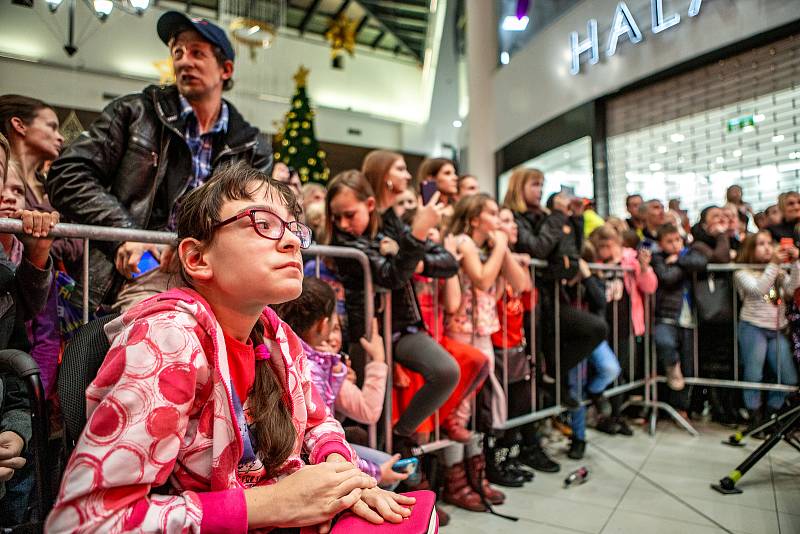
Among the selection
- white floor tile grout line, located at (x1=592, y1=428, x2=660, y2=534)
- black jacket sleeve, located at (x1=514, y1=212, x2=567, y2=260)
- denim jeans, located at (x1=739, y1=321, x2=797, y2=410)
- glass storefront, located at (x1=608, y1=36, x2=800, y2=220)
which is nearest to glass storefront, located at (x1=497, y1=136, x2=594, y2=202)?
glass storefront, located at (x1=608, y1=36, x2=800, y2=220)

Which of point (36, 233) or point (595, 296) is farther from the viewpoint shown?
point (595, 296)

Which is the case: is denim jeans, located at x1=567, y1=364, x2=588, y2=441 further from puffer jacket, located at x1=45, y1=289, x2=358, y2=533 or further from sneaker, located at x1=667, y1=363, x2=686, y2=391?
puffer jacket, located at x1=45, y1=289, x2=358, y2=533

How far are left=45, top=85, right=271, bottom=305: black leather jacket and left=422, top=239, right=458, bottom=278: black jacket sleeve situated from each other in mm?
1122

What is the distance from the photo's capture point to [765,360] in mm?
4621

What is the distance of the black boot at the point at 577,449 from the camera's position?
12.4 ft

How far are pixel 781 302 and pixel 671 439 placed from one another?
148 centimetres

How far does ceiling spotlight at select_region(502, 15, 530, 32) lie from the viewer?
9.84 metres

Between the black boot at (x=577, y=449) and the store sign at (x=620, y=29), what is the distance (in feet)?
17.8

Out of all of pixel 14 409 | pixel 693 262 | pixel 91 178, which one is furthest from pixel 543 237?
pixel 14 409

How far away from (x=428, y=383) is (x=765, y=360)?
142 inches

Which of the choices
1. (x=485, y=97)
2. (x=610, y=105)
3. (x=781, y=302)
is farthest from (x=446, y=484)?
(x=485, y=97)

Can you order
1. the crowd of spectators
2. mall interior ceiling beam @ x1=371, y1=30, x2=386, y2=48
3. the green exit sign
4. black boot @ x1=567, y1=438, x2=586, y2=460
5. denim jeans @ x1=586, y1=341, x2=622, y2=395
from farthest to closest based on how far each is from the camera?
mall interior ceiling beam @ x1=371, y1=30, x2=386, y2=48 → the green exit sign → denim jeans @ x1=586, y1=341, x2=622, y2=395 → black boot @ x1=567, y1=438, x2=586, y2=460 → the crowd of spectators

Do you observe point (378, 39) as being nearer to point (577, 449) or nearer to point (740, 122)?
point (740, 122)

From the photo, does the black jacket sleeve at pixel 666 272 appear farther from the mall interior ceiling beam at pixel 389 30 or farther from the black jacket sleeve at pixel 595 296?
the mall interior ceiling beam at pixel 389 30
